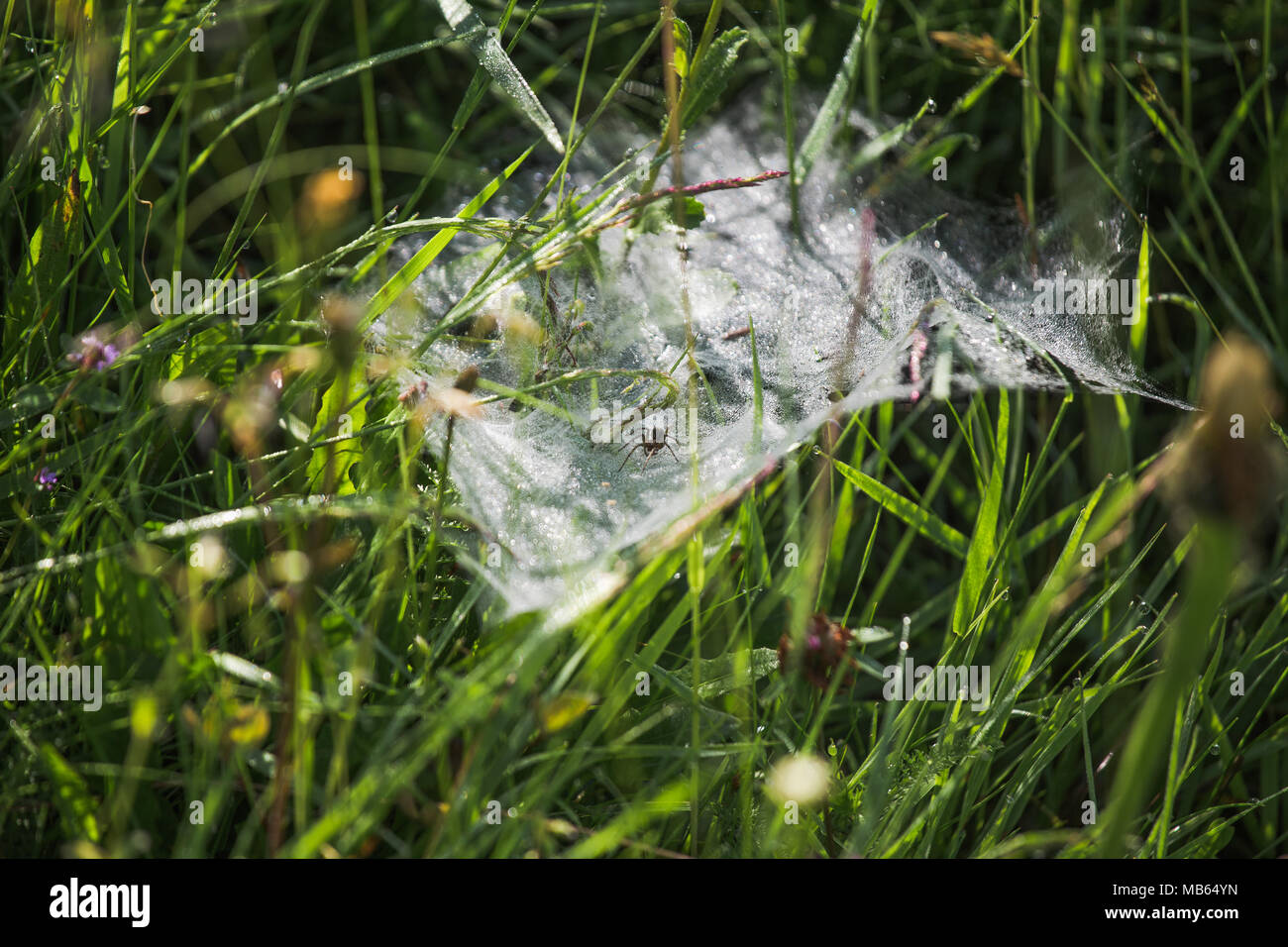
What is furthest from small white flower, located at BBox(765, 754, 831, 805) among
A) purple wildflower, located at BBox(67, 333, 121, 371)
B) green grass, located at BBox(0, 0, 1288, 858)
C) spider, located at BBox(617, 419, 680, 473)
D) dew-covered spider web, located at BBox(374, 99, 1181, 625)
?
purple wildflower, located at BBox(67, 333, 121, 371)

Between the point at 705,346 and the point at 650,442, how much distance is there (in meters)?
0.33

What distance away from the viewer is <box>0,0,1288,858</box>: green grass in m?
1.25

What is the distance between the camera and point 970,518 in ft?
7.13

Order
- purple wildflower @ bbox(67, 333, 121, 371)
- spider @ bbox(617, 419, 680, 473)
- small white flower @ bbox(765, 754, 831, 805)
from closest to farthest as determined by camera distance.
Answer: small white flower @ bbox(765, 754, 831, 805) → purple wildflower @ bbox(67, 333, 121, 371) → spider @ bbox(617, 419, 680, 473)

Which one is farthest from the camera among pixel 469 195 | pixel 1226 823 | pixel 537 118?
pixel 469 195

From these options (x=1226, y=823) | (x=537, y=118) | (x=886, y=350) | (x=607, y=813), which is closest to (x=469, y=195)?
(x=537, y=118)

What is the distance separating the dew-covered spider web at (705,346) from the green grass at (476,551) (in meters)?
0.08

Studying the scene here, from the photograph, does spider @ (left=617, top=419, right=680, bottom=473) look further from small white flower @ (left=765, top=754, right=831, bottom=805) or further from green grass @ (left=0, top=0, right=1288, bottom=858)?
small white flower @ (left=765, top=754, right=831, bottom=805)

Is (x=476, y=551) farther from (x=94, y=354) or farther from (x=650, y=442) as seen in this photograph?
(x=94, y=354)

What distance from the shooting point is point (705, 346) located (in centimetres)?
198

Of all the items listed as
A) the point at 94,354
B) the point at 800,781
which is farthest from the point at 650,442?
the point at 94,354

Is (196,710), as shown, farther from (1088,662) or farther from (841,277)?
(1088,662)
